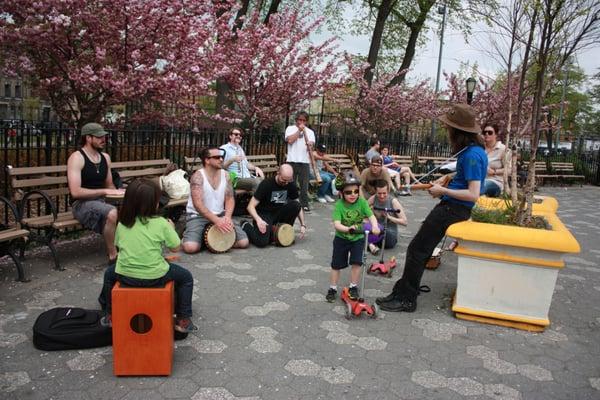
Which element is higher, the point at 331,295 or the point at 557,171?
the point at 557,171

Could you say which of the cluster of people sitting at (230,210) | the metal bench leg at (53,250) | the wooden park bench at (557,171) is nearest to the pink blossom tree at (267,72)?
the cluster of people sitting at (230,210)

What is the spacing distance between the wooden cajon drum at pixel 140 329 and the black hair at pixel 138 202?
1.65 feet

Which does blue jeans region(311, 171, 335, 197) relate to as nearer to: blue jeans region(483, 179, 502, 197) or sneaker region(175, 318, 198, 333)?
blue jeans region(483, 179, 502, 197)

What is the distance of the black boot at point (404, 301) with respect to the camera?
4625 mm

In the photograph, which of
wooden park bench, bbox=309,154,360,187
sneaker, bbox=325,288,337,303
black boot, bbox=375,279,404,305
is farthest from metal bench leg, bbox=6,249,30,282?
wooden park bench, bbox=309,154,360,187

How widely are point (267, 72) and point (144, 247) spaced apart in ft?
31.9

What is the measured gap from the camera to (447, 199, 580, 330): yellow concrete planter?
4246 millimetres

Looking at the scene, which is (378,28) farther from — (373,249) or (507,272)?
(507,272)

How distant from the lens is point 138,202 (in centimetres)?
342

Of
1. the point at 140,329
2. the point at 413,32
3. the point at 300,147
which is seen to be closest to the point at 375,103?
the point at 413,32

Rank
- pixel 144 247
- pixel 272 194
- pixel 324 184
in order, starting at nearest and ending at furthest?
pixel 144 247 < pixel 272 194 < pixel 324 184

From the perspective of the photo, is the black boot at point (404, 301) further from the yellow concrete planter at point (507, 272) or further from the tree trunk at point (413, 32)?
the tree trunk at point (413, 32)

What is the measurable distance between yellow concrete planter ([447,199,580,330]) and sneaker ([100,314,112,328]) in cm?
286

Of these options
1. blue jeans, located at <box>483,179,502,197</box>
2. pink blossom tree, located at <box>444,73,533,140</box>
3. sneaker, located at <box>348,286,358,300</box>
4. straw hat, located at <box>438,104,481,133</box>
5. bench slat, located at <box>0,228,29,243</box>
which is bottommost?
sneaker, located at <box>348,286,358,300</box>
